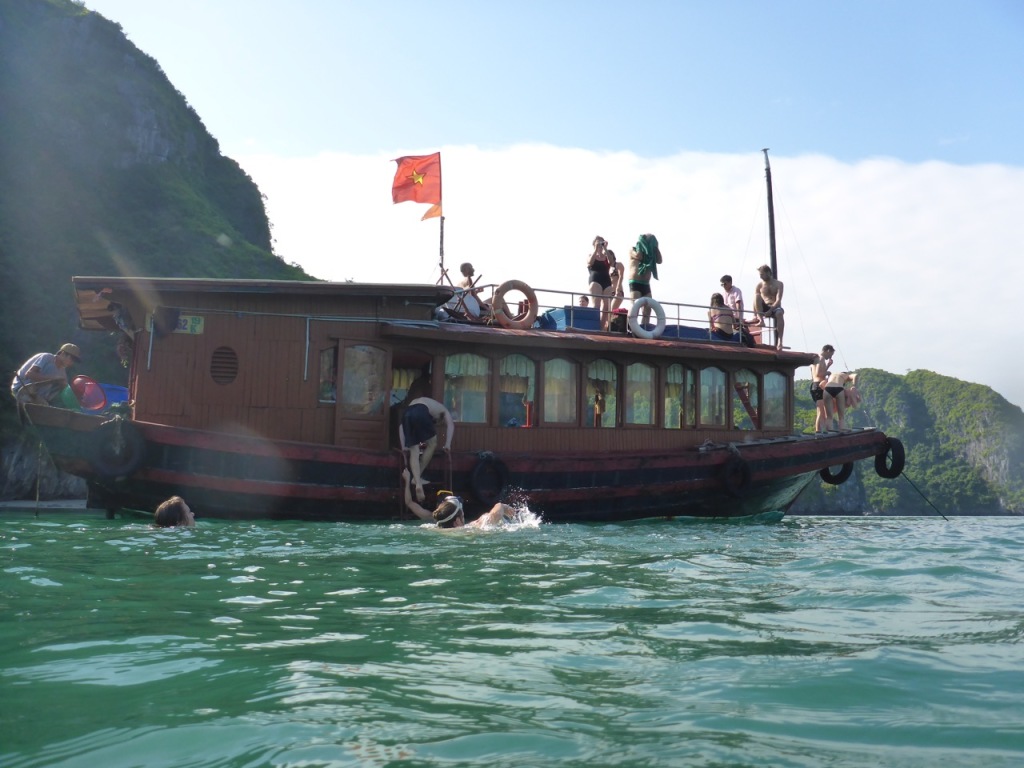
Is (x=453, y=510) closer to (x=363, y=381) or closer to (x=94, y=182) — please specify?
(x=363, y=381)

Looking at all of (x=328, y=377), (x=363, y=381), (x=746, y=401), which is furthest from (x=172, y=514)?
(x=746, y=401)

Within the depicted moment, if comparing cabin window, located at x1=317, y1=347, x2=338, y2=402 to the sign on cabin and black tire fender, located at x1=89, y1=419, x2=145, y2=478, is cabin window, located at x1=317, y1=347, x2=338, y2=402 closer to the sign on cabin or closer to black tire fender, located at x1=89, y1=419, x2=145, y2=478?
the sign on cabin

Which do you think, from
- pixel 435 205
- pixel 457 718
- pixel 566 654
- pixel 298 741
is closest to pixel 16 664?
pixel 298 741

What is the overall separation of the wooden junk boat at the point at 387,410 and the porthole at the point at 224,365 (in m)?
0.02

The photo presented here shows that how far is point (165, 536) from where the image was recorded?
27.7 ft

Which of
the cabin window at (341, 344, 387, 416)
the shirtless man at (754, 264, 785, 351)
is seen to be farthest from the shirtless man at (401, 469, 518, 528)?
the shirtless man at (754, 264, 785, 351)

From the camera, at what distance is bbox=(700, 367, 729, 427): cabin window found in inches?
585

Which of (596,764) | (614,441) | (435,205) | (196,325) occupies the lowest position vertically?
(596,764)

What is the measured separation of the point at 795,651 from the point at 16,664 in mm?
3195

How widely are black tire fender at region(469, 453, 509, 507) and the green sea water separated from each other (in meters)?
4.62

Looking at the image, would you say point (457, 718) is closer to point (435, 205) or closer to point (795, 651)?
point (795, 651)

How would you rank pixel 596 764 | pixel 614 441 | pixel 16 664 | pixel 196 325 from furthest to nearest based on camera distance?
pixel 614 441 → pixel 196 325 → pixel 16 664 → pixel 596 764

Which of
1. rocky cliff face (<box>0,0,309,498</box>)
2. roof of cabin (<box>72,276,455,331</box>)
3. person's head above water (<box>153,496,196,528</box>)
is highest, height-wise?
rocky cliff face (<box>0,0,309,498</box>)

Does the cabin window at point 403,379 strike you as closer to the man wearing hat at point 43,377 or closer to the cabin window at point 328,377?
the cabin window at point 328,377
